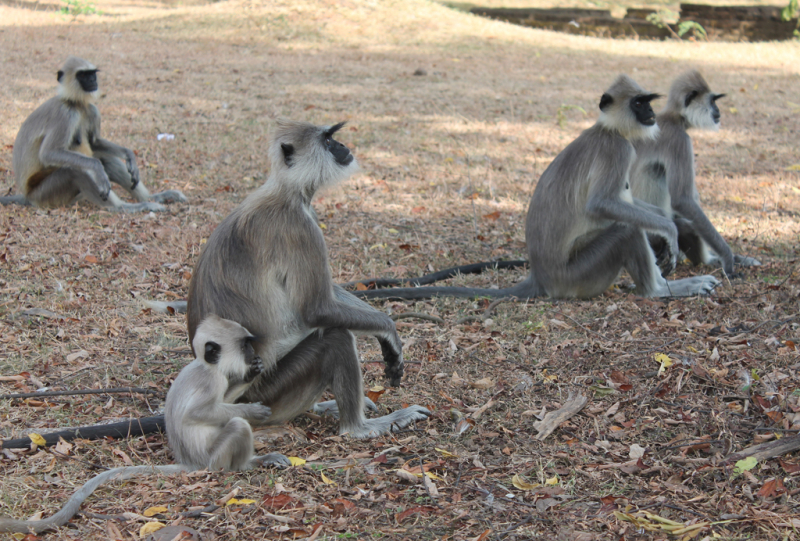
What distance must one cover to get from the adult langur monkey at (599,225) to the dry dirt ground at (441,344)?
20 cm

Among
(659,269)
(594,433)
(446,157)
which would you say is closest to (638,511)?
(594,433)

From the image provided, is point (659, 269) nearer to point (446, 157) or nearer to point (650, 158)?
point (650, 158)

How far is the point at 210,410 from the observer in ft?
9.54

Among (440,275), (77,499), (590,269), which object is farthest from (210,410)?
(590,269)

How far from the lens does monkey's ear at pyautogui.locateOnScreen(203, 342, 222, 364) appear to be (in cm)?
287

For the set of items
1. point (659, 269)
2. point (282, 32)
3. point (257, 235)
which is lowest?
point (659, 269)

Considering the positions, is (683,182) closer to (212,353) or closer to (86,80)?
(212,353)

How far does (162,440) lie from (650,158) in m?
4.40

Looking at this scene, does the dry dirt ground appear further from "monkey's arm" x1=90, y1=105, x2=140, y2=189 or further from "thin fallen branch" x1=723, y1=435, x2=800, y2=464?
Answer: "monkey's arm" x1=90, y1=105, x2=140, y2=189

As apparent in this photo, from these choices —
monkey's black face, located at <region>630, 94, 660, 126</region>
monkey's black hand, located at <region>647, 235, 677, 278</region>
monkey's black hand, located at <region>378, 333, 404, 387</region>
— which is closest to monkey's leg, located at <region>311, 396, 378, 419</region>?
monkey's black hand, located at <region>378, 333, 404, 387</region>

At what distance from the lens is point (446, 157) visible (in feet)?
28.4

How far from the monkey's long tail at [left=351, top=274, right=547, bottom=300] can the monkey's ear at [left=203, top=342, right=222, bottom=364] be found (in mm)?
2064

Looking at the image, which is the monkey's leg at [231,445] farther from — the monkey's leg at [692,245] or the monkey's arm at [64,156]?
the monkey's arm at [64,156]

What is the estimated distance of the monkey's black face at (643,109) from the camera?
5.18 metres
